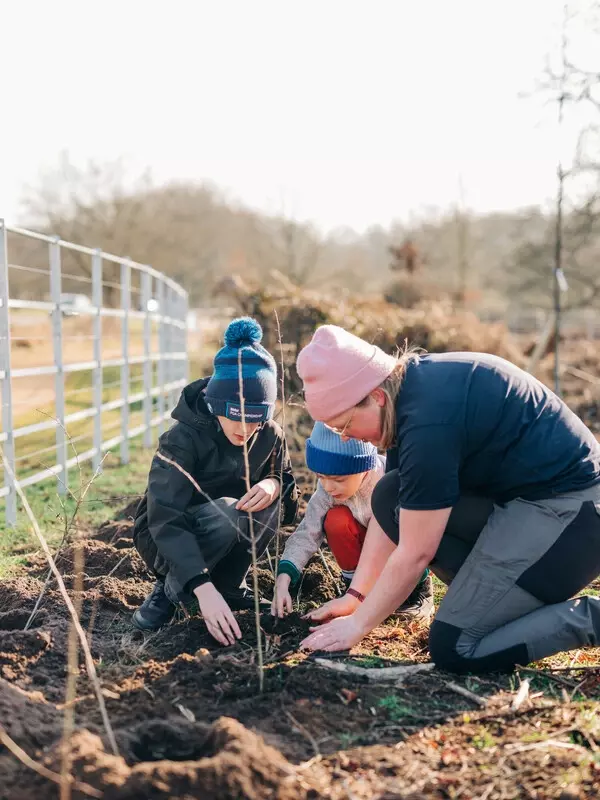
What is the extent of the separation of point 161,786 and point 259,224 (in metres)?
32.8

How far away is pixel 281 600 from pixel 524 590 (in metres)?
0.94

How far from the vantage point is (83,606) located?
3.61 metres

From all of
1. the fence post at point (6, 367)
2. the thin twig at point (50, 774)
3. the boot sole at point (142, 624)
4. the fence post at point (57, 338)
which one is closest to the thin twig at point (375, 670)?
the boot sole at point (142, 624)

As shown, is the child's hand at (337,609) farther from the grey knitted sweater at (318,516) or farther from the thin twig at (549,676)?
the thin twig at (549,676)

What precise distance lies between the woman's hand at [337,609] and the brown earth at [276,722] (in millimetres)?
77

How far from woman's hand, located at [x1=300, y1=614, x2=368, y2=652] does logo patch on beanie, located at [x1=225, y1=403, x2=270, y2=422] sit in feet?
2.76

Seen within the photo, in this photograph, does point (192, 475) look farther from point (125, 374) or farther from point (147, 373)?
point (147, 373)

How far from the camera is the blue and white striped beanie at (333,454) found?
3504 millimetres

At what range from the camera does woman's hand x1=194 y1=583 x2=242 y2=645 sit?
3033 mm

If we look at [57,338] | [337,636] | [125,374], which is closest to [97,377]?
[125,374]

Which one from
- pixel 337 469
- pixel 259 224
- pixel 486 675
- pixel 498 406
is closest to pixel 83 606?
pixel 337 469

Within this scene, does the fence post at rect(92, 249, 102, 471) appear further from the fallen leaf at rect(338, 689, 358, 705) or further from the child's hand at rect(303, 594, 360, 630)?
the fallen leaf at rect(338, 689, 358, 705)

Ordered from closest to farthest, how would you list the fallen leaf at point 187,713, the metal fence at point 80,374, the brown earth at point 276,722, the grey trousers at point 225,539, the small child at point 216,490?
the brown earth at point 276,722
the fallen leaf at point 187,713
the small child at point 216,490
the grey trousers at point 225,539
the metal fence at point 80,374

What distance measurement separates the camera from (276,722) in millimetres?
2438
